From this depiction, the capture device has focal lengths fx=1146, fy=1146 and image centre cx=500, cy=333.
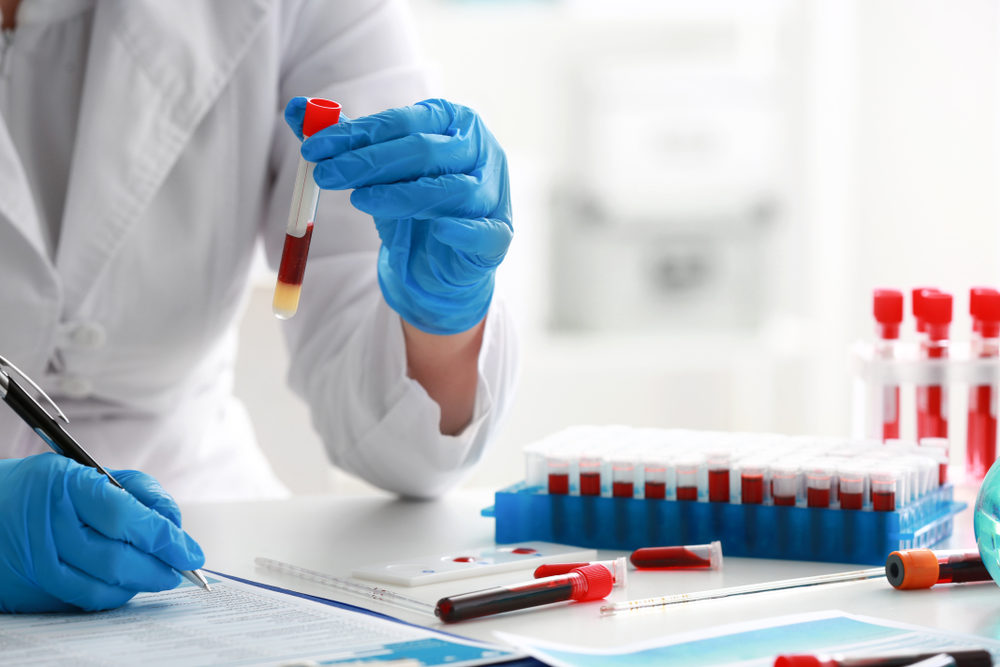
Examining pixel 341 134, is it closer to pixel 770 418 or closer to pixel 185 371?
pixel 185 371

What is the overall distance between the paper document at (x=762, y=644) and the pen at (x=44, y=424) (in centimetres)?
27

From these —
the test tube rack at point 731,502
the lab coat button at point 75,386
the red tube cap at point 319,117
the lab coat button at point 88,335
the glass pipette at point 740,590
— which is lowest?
the glass pipette at point 740,590

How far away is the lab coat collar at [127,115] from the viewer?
108 centimetres

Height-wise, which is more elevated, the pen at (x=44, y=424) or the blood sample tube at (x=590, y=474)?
the pen at (x=44, y=424)

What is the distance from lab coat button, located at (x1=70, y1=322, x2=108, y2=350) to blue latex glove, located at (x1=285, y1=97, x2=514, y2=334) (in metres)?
0.32

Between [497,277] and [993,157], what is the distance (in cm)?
191

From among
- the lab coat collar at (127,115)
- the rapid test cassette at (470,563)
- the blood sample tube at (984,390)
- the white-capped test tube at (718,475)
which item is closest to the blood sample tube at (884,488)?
the white-capped test tube at (718,475)

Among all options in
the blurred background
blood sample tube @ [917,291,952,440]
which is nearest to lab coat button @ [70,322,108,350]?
blood sample tube @ [917,291,952,440]

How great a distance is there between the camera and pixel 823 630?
653 mm

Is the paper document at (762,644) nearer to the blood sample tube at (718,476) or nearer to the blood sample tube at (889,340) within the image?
the blood sample tube at (718,476)

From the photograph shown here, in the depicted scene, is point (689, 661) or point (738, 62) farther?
point (738, 62)

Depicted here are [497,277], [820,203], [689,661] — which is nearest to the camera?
[689,661]

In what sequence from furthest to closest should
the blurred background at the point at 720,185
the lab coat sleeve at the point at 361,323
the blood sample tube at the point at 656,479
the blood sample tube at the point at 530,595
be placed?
the blurred background at the point at 720,185 < the lab coat sleeve at the point at 361,323 < the blood sample tube at the point at 656,479 < the blood sample tube at the point at 530,595

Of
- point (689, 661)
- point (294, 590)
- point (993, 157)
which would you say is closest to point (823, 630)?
point (689, 661)
